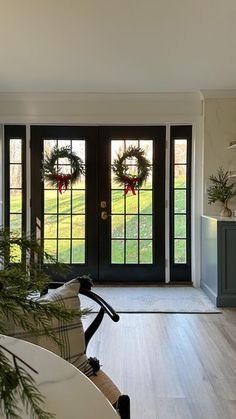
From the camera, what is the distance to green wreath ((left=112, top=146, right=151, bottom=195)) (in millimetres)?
5402

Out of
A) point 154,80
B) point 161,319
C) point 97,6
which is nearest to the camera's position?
point 97,6

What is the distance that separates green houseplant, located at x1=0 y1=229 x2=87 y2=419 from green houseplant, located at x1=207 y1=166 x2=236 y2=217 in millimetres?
4345

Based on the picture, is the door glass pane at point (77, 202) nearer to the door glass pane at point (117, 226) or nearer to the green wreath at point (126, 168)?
the door glass pane at point (117, 226)

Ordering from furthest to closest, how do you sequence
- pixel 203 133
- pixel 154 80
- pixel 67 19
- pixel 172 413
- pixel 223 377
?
pixel 203 133
pixel 154 80
pixel 67 19
pixel 223 377
pixel 172 413

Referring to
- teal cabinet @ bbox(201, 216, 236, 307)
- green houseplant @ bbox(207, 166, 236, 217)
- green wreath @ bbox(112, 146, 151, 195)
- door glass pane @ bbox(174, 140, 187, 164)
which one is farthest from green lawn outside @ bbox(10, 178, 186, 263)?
teal cabinet @ bbox(201, 216, 236, 307)

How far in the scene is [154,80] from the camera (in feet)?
15.4

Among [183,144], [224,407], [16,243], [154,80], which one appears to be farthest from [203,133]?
[16,243]

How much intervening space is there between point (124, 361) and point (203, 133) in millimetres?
3288

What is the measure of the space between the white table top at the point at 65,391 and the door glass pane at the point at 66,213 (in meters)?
4.34

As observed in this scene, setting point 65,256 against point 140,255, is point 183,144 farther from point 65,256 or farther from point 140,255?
point 65,256

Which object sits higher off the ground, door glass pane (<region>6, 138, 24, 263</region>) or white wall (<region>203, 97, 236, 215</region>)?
white wall (<region>203, 97, 236, 215</region>)

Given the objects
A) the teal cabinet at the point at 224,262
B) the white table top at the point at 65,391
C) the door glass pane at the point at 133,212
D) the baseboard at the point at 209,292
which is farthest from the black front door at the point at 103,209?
the white table top at the point at 65,391

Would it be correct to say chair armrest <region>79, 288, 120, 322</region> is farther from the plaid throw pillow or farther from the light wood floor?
the light wood floor

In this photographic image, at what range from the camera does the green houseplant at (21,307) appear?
0.53 meters
